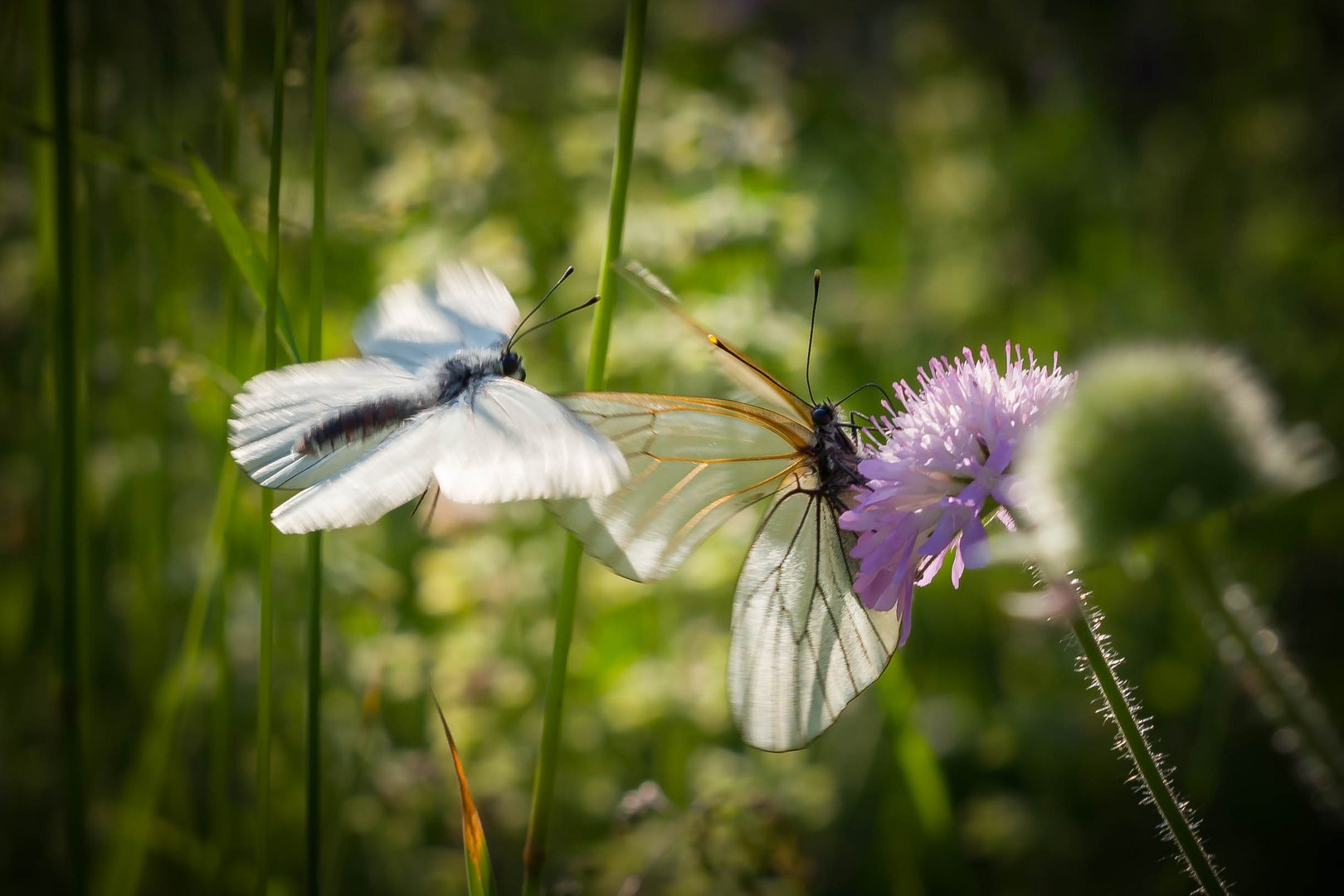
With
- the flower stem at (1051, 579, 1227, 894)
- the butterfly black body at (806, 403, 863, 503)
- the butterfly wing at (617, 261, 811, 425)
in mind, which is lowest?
the flower stem at (1051, 579, 1227, 894)

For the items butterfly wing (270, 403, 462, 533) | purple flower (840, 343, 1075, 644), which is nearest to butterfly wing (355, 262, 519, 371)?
butterfly wing (270, 403, 462, 533)

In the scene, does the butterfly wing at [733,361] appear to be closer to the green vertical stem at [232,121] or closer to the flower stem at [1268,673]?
the flower stem at [1268,673]

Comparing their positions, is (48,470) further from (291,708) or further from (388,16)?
(388,16)

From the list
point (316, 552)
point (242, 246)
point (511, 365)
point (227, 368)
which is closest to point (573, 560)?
point (316, 552)

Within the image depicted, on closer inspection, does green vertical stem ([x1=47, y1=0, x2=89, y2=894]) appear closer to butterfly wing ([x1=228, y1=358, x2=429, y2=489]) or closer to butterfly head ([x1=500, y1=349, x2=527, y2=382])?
butterfly wing ([x1=228, y1=358, x2=429, y2=489])

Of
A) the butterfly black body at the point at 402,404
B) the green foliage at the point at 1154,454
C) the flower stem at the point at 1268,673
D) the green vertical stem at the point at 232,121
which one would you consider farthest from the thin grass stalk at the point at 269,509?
the flower stem at the point at 1268,673

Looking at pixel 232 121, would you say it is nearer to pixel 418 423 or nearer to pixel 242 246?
pixel 242 246

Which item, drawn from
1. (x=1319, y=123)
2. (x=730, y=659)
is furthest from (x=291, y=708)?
(x=1319, y=123)
